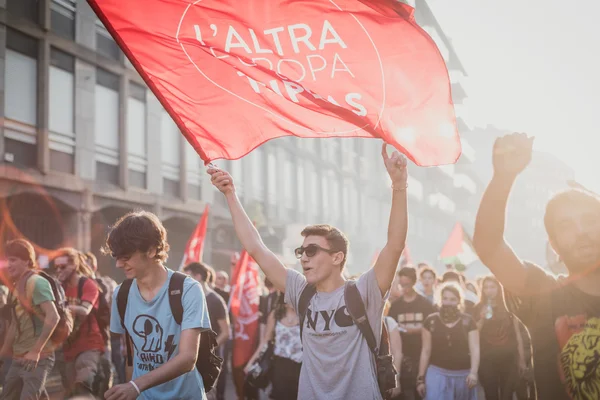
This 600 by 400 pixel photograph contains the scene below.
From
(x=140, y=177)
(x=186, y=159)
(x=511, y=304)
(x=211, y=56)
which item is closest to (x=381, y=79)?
(x=211, y=56)

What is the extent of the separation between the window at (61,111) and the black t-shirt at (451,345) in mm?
13928

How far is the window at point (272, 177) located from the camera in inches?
1361

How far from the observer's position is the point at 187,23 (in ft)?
16.1

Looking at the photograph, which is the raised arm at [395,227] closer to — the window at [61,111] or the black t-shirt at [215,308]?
the black t-shirt at [215,308]

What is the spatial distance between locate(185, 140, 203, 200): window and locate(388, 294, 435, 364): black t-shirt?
58.5ft

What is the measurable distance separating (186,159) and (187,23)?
21.5m

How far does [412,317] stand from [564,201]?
251 inches

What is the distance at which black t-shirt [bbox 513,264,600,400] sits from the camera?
2.89 m

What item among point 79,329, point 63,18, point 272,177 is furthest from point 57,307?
point 272,177

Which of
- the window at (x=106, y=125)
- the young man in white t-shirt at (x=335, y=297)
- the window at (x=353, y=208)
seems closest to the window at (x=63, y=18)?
the window at (x=106, y=125)

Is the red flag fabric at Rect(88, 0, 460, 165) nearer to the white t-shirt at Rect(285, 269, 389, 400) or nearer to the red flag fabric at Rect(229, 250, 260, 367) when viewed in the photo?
the white t-shirt at Rect(285, 269, 389, 400)

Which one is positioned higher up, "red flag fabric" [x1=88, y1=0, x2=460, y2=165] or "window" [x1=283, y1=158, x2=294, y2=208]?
"window" [x1=283, y1=158, x2=294, y2=208]

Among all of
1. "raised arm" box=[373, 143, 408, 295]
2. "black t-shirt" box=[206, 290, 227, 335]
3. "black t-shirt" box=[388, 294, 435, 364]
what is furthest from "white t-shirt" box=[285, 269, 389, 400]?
"black t-shirt" box=[388, 294, 435, 364]

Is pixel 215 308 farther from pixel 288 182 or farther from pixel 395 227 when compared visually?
pixel 288 182
